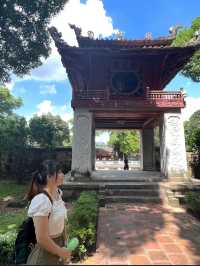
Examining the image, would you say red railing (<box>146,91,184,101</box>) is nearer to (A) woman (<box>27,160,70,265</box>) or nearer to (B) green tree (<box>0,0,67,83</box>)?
(B) green tree (<box>0,0,67,83</box>)

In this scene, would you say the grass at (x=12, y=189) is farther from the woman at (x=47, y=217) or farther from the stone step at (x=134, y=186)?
the woman at (x=47, y=217)

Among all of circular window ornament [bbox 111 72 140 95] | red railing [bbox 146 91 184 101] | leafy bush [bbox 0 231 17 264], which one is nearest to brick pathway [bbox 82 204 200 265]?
leafy bush [bbox 0 231 17 264]

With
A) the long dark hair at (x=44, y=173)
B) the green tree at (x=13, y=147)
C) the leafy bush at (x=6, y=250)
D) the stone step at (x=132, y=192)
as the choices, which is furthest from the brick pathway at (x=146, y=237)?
the green tree at (x=13, y=147)

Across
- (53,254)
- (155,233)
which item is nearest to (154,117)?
(155,233)

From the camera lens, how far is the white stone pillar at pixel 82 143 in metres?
14.3

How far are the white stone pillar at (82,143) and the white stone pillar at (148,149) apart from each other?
6.23 metres

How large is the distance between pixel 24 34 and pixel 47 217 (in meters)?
12.6

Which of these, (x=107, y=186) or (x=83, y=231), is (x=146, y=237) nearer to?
(x=83, y=231)

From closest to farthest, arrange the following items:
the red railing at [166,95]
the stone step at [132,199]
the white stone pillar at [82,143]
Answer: the stone step at [132,199] → the white stone pillar at [82,143] → the red railing at [166,95]

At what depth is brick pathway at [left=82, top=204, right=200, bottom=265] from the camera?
5.55 meters

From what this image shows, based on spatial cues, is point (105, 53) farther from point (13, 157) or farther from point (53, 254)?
point (53, 254)

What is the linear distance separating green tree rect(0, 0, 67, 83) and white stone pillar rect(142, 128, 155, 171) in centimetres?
831

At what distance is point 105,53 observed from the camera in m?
14.8

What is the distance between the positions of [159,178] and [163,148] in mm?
1480
